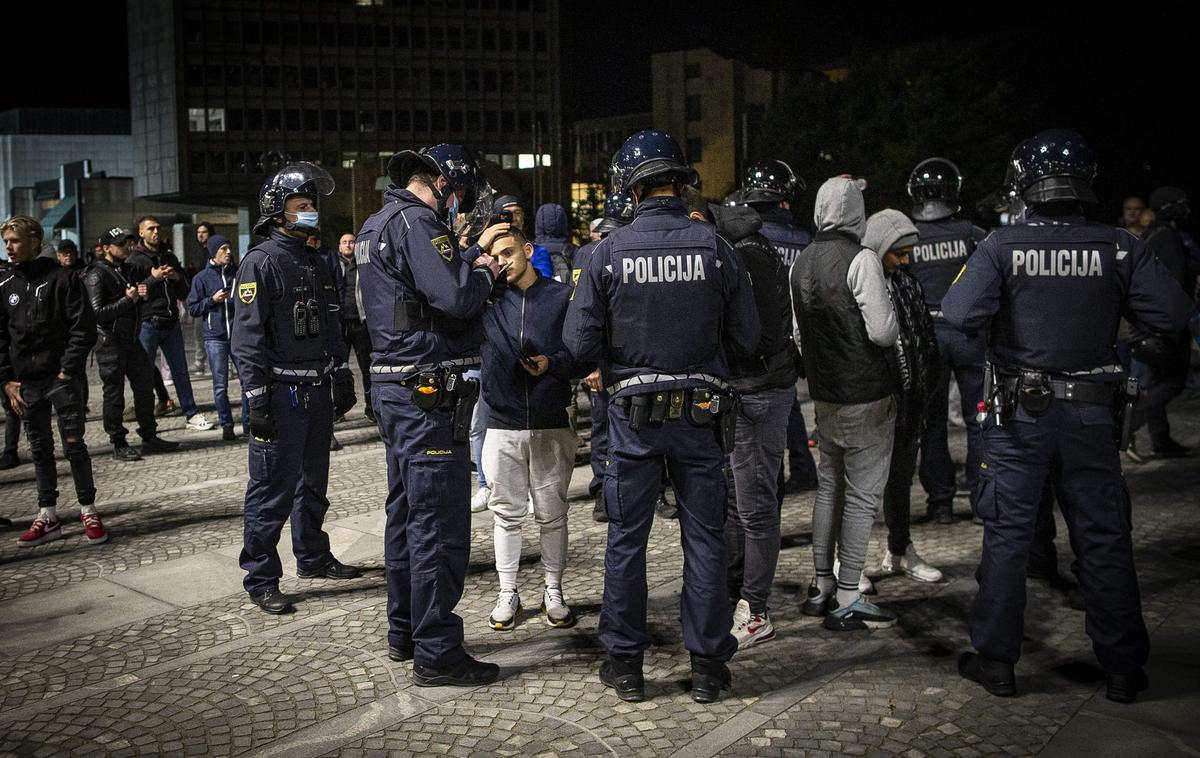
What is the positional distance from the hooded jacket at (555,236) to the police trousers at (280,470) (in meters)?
3.08

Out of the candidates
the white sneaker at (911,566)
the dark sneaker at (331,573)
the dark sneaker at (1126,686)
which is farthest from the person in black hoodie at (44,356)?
the dark sneaker at (1126,686)

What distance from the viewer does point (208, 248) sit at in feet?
41.3

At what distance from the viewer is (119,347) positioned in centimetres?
1025

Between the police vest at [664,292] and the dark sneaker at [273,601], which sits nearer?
the police vest at [664,292]

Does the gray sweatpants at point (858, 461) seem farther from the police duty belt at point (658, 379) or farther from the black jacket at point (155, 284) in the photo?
the black jacket at point (155, 284)

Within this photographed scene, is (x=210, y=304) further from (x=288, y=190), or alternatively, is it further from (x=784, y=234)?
(x=784, y=234)

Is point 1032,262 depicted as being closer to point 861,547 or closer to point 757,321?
point 757,321

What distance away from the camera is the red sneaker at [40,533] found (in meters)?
7.04

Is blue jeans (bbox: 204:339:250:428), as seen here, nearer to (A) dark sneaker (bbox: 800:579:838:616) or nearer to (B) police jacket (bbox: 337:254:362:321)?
(B) police jacket (bbox: 337:254:362:321)

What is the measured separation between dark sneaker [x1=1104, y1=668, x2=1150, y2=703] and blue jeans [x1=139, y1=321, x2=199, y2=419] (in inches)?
381

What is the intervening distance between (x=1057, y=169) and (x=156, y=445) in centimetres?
897

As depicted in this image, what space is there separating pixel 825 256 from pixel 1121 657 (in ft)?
7.15

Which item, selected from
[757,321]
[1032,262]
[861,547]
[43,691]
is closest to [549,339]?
[757,321]

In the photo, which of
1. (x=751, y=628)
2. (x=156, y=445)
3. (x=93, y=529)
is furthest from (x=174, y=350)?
(x=751, y=628)
